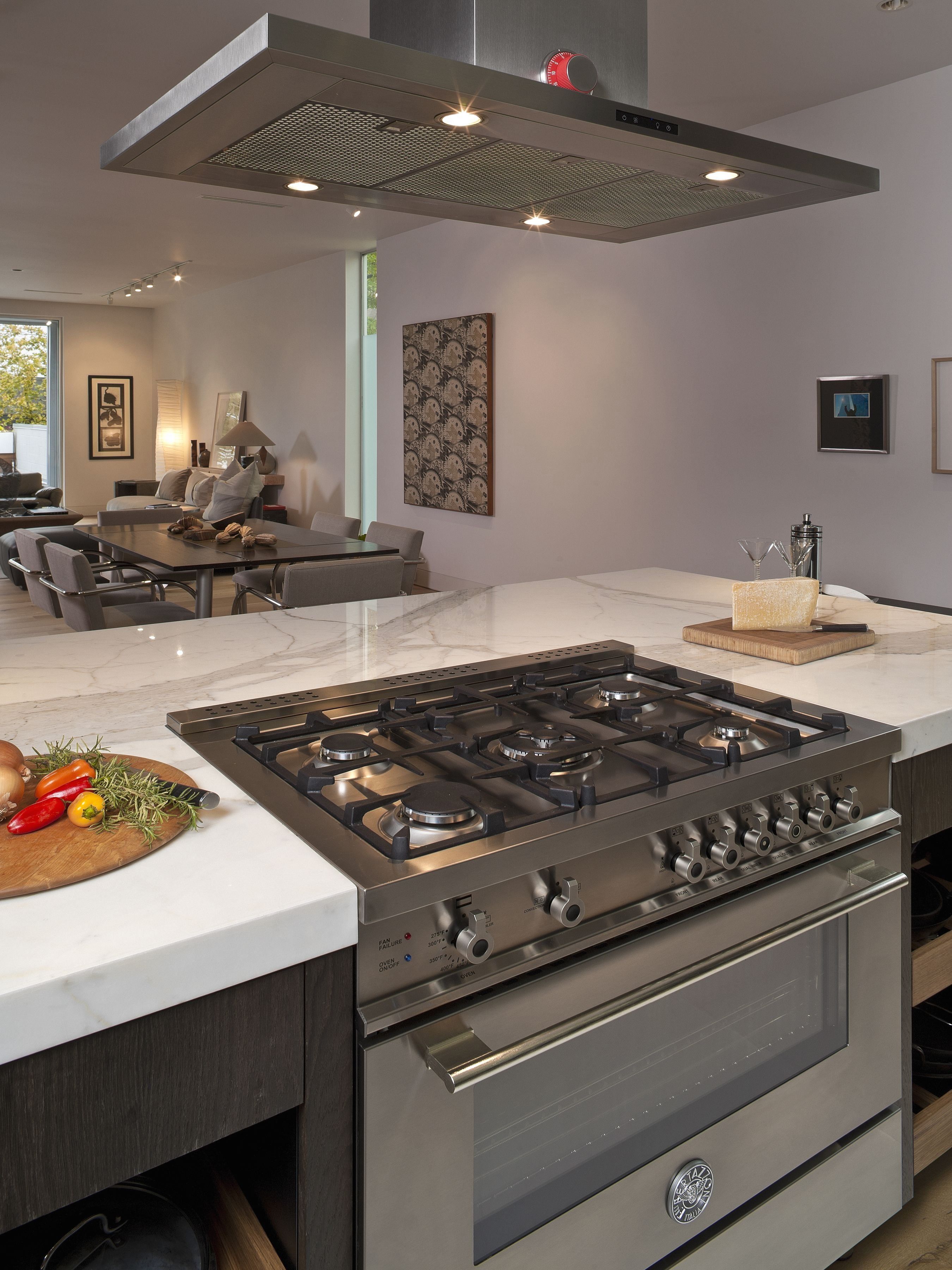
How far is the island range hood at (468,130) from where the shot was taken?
1.23 meters

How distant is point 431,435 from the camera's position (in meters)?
7.33

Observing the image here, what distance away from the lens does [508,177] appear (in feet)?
5.72

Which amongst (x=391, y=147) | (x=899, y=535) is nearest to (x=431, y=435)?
(x=899, y=535)

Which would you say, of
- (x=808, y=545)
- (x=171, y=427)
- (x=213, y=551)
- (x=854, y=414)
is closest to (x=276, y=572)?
(x=213, y=551)

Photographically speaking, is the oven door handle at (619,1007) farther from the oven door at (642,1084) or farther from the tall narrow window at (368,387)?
the tall narrow window at (368,387)

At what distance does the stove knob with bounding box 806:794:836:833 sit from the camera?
1.26 metres

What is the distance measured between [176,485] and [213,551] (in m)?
6.66

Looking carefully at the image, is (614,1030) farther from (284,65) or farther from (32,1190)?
(284,65)

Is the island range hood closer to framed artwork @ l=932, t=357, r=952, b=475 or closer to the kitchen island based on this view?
the kitchen island

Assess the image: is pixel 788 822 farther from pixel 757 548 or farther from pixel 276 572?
pixel 276 572

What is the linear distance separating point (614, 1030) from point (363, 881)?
0.43m

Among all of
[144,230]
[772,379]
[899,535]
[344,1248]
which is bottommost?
[344,1248]

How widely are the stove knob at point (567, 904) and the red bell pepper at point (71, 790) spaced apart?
49 cm

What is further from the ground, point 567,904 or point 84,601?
point 84,601
